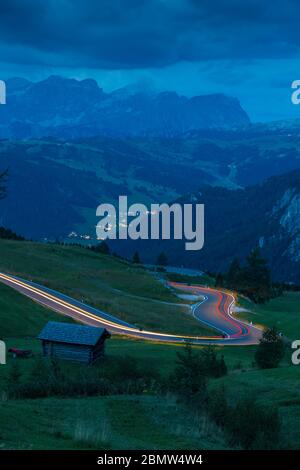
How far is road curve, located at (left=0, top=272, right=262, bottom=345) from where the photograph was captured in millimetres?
73812

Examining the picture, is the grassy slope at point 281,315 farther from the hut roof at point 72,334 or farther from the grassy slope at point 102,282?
the hut roof at point 72,334

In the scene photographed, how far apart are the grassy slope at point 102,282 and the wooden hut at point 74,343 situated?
2767 centimetres

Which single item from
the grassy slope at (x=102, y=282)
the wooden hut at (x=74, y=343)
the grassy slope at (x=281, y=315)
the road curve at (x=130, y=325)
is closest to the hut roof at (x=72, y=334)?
the wooden hut at (x=74, y=343)

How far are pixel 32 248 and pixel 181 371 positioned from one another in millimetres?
109567

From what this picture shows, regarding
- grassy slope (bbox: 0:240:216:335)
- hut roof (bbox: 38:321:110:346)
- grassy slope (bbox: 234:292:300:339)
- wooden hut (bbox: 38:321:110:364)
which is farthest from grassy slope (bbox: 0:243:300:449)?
grassy slope (bbox: 234:292:300:339)

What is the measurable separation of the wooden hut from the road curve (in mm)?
19313

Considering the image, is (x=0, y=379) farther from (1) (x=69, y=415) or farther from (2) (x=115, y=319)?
(2) (x=115, y=319)

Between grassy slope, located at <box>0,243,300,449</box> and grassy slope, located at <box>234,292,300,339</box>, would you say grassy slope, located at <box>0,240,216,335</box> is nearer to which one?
grassy slope, located at <box>234,292,300,339</box>

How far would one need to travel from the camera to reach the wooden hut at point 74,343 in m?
50.5

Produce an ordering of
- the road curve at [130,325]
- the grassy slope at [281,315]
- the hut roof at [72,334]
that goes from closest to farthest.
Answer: the hut roof at [72,334], the road curve at [130,325], the grassy slope at [281,315]

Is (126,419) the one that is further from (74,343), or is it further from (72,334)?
(72,334)

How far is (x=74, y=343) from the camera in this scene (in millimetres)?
51062

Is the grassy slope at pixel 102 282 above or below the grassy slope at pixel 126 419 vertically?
above

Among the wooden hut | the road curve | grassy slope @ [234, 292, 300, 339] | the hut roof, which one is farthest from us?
grassy slope @ [234, 292, 300, 339]
